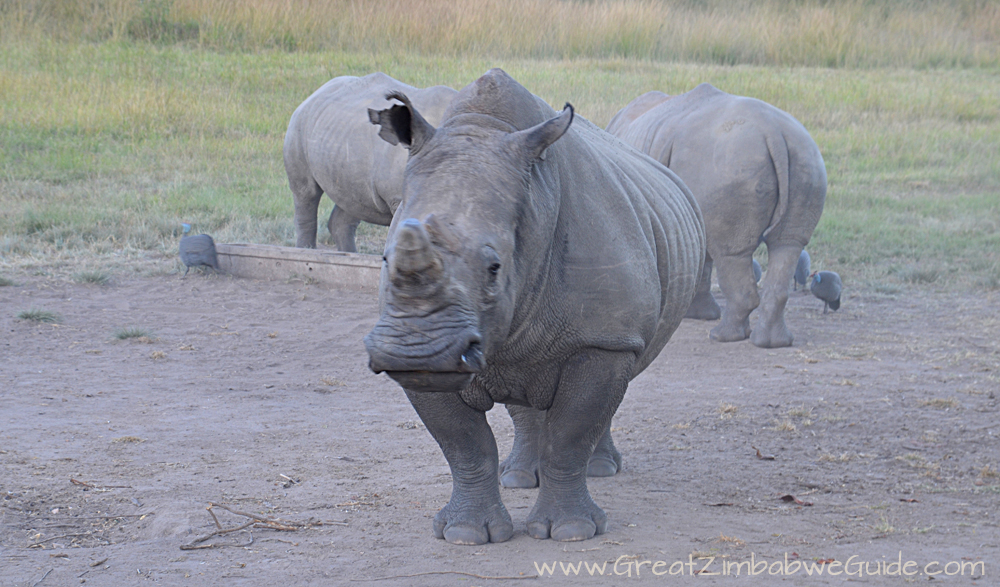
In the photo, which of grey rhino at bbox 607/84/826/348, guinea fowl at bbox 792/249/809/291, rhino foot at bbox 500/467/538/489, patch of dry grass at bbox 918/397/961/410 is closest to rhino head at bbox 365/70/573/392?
rhino foot at bbox 500/467/538/489

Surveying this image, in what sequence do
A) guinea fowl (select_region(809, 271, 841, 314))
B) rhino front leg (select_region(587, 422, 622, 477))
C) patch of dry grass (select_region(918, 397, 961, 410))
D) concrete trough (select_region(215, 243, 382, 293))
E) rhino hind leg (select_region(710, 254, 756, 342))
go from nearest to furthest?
rhino front leg (select_region(587, 422, 622, 477))
patch of dry grass (select_region(918, 397, 961, 410))
rhino hind leg (select_region(710, 254, 756, 342))
guinea fowl (select_region(809, 271, 841, 314))
concrete trough (select_region(215, 243, 382, 293))

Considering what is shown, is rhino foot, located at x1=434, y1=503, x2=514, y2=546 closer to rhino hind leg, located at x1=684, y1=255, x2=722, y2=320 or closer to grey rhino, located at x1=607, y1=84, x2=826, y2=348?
grey rhino, located at x1=607, y1=84, x2=826, y2=348

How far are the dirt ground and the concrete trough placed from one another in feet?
1.89

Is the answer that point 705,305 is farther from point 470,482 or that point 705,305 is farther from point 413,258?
point 413,258

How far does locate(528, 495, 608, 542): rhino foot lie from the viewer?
144 inches

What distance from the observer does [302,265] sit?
8680 millimetres

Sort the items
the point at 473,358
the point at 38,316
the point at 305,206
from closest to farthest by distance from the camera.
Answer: the point at 473,358 → the point at 38,316 → the point at 305,206

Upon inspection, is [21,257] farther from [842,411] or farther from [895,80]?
[895,80]

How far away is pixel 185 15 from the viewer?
17312 millimetres

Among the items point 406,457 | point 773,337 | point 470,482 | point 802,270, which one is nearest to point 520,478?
point 406,457

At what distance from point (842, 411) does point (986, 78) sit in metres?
14.7

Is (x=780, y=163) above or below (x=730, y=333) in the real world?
above

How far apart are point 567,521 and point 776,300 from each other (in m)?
3.80

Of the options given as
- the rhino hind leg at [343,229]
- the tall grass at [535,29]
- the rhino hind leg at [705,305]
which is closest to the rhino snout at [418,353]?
the rhino hind leg at [705,305]
